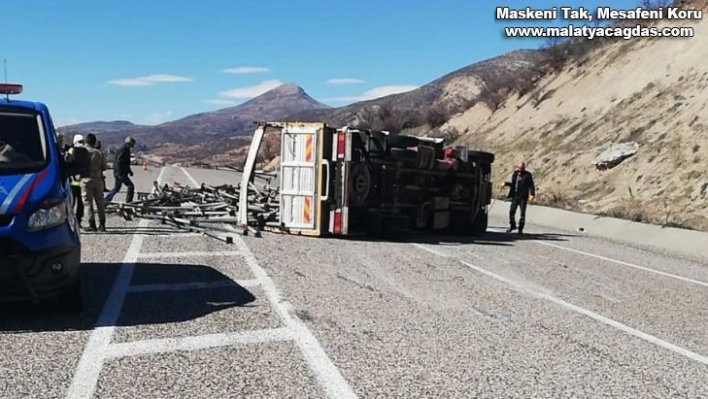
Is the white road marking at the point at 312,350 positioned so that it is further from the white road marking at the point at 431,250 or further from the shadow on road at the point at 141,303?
the white road marking at the point at 431,250

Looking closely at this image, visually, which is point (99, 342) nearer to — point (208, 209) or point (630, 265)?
point (630, 265)

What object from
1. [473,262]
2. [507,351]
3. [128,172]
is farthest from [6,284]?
[128,172]

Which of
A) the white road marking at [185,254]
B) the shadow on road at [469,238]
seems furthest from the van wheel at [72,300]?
the shadow on road at [469,238]

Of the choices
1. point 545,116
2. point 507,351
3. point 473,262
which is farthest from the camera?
point 545,116

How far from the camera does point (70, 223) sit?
6543 millimetres

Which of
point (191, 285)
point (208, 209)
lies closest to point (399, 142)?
point (208, 209)

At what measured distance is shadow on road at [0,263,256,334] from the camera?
6.38 m

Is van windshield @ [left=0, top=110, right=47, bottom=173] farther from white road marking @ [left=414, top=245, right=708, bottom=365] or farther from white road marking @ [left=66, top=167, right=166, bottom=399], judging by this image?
white road marking @ [left=414, top=245, right=708, bottom=365]

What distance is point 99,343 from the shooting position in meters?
5.73

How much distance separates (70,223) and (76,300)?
2.33 ft

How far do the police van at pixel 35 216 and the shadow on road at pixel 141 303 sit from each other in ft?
0.76

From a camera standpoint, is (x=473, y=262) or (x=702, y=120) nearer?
(x=473, y=262)

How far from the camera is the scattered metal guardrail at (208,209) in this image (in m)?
14.0

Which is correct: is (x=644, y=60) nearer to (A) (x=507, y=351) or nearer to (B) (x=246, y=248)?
(B) (x=246, y=248)
